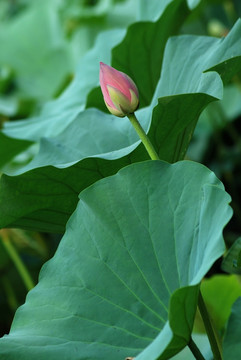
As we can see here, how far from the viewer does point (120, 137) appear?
3.55 feet

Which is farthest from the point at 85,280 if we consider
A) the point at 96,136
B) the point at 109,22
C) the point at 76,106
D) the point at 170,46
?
the point at 109,22

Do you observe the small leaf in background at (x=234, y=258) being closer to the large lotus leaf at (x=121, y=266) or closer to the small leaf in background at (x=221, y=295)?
the large lotus leaf at (x=121, y=266)

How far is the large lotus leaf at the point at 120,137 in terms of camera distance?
2.92ft

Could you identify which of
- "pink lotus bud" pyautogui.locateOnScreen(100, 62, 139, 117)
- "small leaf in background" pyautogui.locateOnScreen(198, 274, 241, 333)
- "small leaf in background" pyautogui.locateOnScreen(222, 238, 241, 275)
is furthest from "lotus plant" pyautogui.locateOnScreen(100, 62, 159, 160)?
"small leaf in background" pyautogui.locateOnScreen(198, 274, 241, 333)

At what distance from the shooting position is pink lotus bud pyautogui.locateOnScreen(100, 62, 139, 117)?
81cm

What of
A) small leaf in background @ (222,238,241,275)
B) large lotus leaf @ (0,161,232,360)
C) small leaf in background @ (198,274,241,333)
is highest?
large lotus leaf @ (0,161,232,360)

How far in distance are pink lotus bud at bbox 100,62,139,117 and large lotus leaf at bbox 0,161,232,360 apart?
0.08 meters

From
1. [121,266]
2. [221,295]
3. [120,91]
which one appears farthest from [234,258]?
[221,295]

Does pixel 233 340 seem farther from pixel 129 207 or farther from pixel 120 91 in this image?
pixel 120 91

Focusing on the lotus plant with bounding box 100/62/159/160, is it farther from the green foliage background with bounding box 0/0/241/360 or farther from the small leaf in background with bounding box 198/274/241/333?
the small leaf in background with bounding box 198/274/241/333

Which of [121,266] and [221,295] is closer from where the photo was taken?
[121,266]

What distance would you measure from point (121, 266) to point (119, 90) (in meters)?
0.22

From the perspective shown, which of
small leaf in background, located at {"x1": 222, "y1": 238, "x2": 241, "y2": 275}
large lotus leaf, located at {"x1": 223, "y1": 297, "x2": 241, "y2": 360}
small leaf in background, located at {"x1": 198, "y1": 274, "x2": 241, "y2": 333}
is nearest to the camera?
large lotus leaf, located at {"x1": 223, "y1": 297, "x2": 241, "y2": 360}

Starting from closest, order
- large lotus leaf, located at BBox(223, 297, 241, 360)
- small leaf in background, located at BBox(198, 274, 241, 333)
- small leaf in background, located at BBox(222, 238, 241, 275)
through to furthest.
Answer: large lotus leaf, located at BBox(223, 297, 241, 360), small leaf in background, located at BBox(222, 238, 241, 275), small leaf in background, located at BBox(198, 274, 241, 333)
